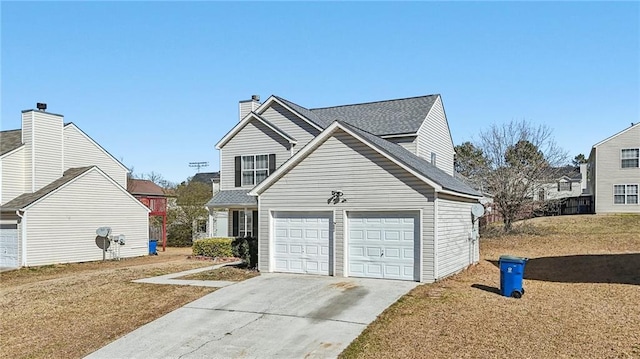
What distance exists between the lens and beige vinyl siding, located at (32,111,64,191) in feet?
Result: 79.9

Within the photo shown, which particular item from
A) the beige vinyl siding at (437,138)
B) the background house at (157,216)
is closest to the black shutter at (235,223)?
the background house at (157,216)

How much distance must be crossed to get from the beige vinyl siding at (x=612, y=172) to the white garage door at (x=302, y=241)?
30.3m

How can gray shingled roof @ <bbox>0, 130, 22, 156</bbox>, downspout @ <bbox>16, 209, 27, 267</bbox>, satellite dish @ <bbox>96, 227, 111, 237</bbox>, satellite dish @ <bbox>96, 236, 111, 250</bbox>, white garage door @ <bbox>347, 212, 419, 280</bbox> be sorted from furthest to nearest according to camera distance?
1. satellite dish @ <bbox>96, 236, 111, 250</bbox>
2. satellite dish @ <bbox>96, 227, 111, 237</bbox>
3. gray shingled roof @ <bbox>0, 130, 22, 156</bbox>
4. downspout @ <bbox>16, 209, 27, 267</bbox>
5. white garage door @ <bbox>347, 212, 419, 280</bbox>

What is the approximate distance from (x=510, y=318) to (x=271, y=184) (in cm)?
904

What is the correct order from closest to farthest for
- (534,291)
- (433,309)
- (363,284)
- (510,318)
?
(510,318) → (433,309) → (534,291) → (363,284)

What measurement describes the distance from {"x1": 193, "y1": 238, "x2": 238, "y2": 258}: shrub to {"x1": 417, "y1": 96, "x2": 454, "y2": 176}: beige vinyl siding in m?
10.0

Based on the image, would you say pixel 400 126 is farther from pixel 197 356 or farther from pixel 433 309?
pixel 197 356

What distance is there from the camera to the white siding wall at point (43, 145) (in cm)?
2423

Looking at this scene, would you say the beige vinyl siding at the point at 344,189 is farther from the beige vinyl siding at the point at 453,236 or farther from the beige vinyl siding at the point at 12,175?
the beige vinyl siding at the point at 12,175

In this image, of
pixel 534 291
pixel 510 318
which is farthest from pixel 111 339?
pixel 534 291

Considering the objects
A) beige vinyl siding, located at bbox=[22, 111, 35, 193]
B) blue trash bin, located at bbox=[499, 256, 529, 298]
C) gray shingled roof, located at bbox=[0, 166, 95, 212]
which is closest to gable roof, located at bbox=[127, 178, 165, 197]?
gray shingled roof, located at bbox=[0, 166, 95, 212]

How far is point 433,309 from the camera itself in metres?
11.0

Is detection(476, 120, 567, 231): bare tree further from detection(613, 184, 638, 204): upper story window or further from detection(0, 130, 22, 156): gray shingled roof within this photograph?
detection(0, 130, 22, 156): gray shingled roof

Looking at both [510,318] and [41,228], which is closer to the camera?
[510,318]
